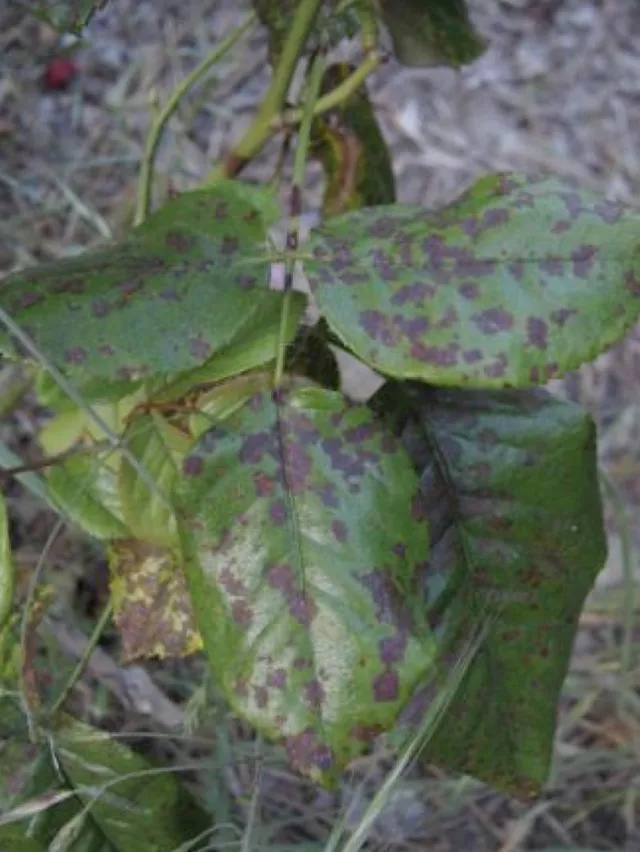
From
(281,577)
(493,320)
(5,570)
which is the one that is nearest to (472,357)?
(493,320)

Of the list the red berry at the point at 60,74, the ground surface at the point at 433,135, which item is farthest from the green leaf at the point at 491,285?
the red berry at the point at 60,74

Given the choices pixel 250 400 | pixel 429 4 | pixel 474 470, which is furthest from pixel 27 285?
pixel 429 4

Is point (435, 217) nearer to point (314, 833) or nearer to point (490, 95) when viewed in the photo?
point (314, 833)

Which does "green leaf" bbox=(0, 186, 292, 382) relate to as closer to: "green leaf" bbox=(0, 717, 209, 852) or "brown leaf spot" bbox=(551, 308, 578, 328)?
"brown leaf spot" bbox=(551, 308, 578, 328)

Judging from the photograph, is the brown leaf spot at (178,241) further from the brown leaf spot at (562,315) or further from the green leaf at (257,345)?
the brown leaf spot at (562,315)

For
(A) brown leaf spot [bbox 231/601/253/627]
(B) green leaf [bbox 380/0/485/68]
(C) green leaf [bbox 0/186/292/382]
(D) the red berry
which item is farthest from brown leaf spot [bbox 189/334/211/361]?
(D) the red berry

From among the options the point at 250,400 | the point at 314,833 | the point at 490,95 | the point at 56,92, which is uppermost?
the point at 250,400
